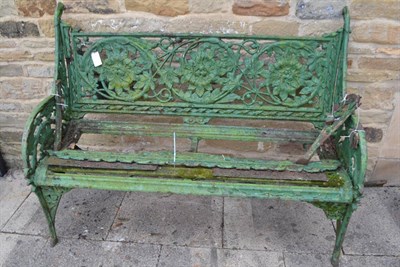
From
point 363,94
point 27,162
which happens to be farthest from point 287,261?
point 27,162

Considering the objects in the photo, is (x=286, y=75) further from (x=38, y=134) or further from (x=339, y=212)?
(x=38, y=134)

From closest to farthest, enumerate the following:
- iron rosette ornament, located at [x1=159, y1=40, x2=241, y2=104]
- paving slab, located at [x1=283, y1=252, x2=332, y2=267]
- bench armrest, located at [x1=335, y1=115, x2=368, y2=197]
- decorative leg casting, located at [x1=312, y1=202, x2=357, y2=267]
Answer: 1. bench armrest, located at [x1=335, y1=115, x2=368, y2=197]
2. decorative leg casting, located at [x1=312, y1=202, x2=357, y2=267]
3. paving slab, located at [x1=283, y1=252, x2=332, y2=267]
4. iron rosette ornament, located at [x1=159, y1=40, x2=241, y2=104]

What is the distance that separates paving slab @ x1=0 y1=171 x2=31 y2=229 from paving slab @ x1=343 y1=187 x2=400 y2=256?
95.6 inches

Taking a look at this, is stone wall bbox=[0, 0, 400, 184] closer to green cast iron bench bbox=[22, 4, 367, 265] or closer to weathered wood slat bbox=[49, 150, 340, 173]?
green cast iron bench bbox=[22, 4, 367, 265]

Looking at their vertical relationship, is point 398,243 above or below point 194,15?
below

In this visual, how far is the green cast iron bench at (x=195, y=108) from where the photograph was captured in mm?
2174

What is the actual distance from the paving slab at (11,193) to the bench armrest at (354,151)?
2395mm

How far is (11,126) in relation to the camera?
307 cm

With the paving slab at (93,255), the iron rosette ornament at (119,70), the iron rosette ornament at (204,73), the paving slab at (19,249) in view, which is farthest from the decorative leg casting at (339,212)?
the paving slab at (19,249)

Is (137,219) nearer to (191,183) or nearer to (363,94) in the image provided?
(191,183)

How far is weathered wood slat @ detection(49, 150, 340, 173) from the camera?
221 cm

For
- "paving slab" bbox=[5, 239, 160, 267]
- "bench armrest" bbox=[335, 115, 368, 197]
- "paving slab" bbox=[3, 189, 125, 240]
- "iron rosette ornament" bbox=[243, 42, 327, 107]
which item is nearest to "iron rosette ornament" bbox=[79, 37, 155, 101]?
"iron rosette ornament" bbox=[243, 42, 327, 107]

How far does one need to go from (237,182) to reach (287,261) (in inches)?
25.9

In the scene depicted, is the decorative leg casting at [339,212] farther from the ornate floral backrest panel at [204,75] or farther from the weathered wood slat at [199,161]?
the ornate floral backrest panel at [204,75]
